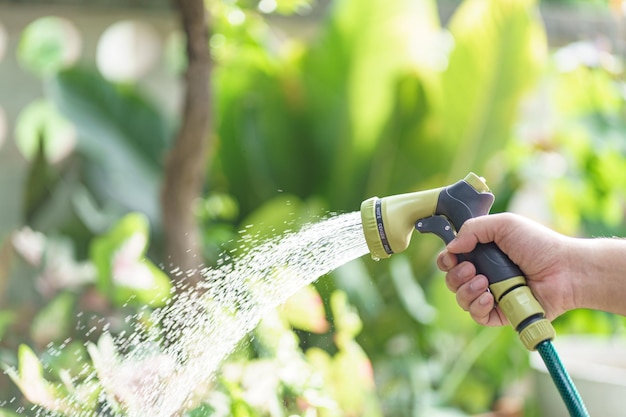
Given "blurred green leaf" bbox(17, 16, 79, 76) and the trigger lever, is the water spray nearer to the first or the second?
the trigger lever

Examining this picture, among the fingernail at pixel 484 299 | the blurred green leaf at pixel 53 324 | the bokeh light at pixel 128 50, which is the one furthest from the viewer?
the bokeh light at pixel 128 50

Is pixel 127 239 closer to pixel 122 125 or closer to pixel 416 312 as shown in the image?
pixel 416 312

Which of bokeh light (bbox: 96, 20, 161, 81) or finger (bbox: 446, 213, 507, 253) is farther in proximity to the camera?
bokeh light (bbox: 96, 20, 161, 81)

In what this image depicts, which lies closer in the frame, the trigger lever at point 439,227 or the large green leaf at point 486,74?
the trigger lever at point 439,227

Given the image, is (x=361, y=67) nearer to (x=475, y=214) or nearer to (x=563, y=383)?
(x=475, y=214)

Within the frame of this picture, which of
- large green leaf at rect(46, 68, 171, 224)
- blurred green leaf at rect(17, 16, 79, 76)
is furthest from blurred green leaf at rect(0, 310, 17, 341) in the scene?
blurred green leaf at rect(17, 16, 79, 76)

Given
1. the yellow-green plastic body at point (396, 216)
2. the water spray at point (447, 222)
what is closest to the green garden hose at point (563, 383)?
the water spray at point (447, 222)

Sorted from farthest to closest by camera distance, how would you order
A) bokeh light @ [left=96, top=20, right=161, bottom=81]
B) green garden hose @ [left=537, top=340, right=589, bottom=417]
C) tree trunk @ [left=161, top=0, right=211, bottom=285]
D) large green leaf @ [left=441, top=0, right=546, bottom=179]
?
bokeh light @ [left=96, top=20, right=161, bottom=81] < large green leaf @ [left=441, top=0, right=546, bottom=179] < tree trunk @ [left=161, top=0, right=211, bottom=285] < green garden hose @ [left=537, top=340, right=589, bottom=417]

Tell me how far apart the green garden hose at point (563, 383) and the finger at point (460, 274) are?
103 millimetres

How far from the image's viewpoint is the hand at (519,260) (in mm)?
814

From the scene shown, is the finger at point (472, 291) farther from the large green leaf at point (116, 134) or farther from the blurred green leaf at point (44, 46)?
the blurred green leaf at point (44, 46)

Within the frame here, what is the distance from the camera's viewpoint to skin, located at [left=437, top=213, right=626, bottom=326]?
83 cm

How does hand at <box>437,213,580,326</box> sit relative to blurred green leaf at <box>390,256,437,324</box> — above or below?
above

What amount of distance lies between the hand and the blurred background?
636 millimetres
